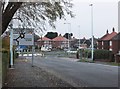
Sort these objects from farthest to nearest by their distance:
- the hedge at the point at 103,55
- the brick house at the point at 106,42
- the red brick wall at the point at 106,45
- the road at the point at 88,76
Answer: the red brick wall at the point at 106,45, the brick house at the point at 106,42, the hedge at the point at 103,55, the road at the point at 88,76

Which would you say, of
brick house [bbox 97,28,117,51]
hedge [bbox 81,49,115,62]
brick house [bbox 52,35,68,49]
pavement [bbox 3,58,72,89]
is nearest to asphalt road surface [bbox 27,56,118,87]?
pavement [bbox 3,58,72,89]

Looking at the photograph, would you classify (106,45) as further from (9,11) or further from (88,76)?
(9,11)

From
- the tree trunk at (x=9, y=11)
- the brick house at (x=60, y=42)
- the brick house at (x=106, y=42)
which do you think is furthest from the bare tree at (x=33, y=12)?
the brick house at (x=60, y=42)

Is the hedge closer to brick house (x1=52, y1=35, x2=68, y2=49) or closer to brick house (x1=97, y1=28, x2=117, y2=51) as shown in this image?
brick house (x1=97, y1=28, x2=117, y2=51)

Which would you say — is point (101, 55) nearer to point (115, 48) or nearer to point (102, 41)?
point (115, 48)

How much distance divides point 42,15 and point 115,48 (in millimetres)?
63053

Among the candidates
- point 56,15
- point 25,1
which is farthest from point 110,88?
point 25,1

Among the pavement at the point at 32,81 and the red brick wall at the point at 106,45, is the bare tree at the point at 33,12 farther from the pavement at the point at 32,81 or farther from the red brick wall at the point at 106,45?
the red brick wall at the point at 106,45

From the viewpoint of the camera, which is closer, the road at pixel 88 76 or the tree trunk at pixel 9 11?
the tree trunk at pixel 9 11

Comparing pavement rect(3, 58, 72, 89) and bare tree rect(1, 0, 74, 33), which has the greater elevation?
bare tree rect(1, 0, 74, 33)

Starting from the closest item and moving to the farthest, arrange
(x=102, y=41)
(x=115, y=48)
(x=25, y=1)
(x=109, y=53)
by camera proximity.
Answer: (x=25, y=1) < (x=109, y=53) < (x=115, y=48) < (x=102, y=41)

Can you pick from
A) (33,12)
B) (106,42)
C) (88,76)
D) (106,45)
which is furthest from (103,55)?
(33,12)

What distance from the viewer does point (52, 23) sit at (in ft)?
61.3

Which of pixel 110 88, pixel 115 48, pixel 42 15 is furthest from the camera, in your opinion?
pixel 115 48
